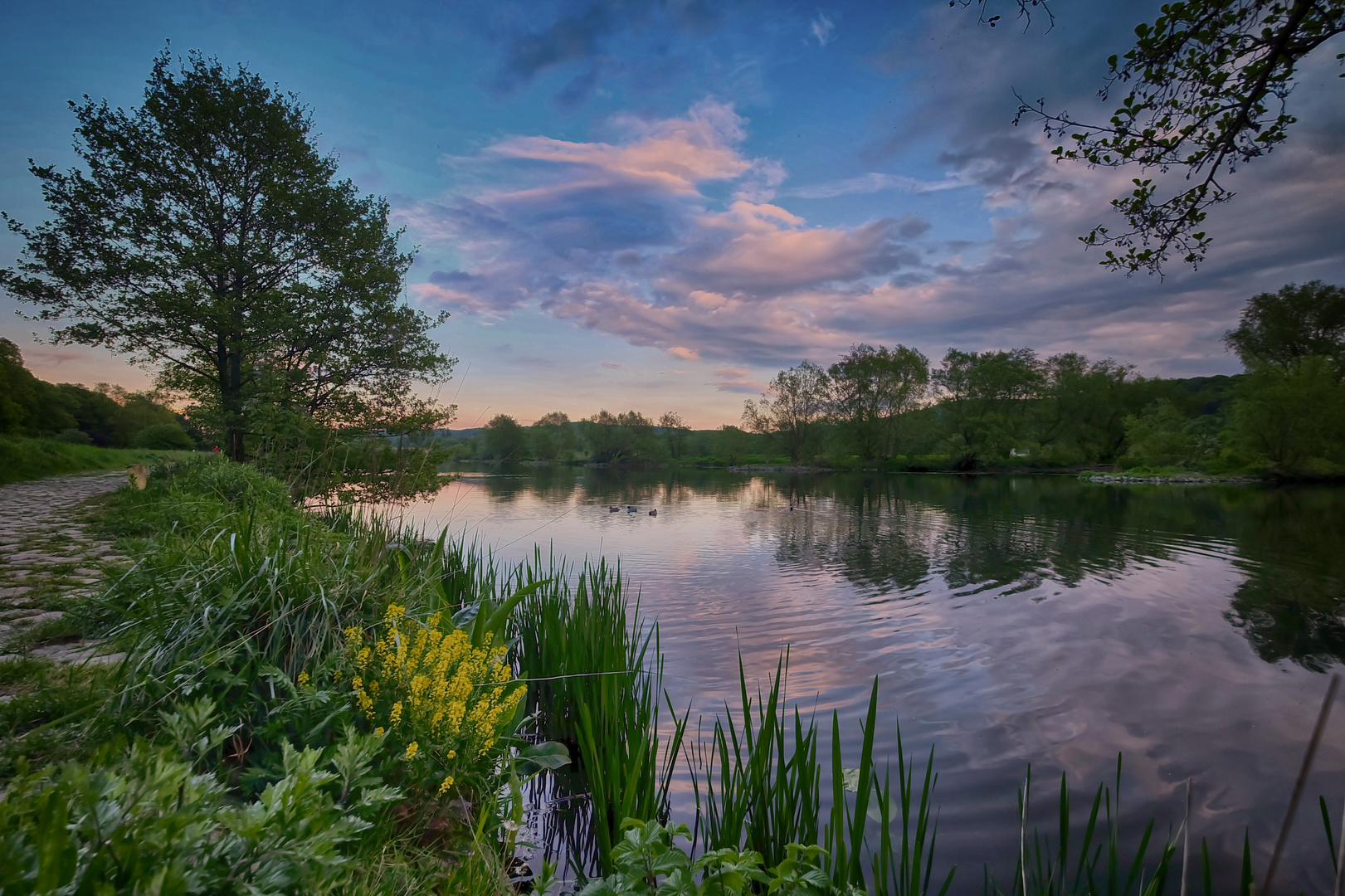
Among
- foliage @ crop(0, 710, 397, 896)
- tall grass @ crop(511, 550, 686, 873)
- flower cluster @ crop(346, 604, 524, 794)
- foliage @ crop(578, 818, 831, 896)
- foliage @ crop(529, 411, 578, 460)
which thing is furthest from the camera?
foliage @ crop(529, 411, 578, 460)

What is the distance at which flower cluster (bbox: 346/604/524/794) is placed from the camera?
250cm

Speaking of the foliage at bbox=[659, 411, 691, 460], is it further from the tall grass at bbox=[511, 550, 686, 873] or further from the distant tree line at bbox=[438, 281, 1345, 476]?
the tall grass at bbox=[511, 550, 686, 873]

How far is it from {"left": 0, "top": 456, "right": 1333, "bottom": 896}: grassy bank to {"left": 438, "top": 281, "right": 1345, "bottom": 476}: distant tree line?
23.7 meters

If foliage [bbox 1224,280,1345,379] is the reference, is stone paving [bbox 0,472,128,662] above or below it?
below

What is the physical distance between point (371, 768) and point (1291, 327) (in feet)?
188

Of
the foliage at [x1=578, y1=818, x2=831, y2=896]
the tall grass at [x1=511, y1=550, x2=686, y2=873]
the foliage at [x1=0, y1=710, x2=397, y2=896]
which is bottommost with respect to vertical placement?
the tall grass at [x1=511, y1=550, x2=686, y2=873]

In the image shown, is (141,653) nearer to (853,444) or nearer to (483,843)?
(483,843)

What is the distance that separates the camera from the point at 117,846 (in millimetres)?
1087

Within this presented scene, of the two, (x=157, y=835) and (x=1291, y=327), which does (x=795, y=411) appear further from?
(x=157, y=835)

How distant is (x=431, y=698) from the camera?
2588 mm

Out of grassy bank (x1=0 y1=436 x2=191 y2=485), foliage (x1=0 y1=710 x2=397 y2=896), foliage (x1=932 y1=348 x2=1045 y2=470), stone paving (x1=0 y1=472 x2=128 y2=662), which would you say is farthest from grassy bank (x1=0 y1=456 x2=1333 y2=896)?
foliage (x1=932 y1=348 x2=1045 y2=470)

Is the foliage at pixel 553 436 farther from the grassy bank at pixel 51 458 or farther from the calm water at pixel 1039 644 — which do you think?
the calm water at pixel 1039 644

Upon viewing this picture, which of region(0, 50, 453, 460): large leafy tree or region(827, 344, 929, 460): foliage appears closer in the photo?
region(0, 50, 453, 460): large leafy tree

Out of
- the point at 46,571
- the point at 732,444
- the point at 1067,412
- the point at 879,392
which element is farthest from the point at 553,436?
the point at 46,571
